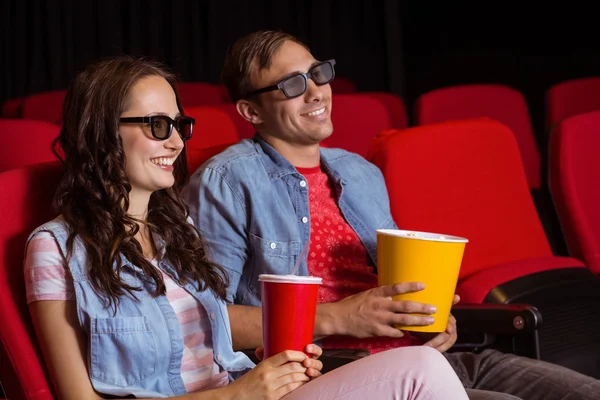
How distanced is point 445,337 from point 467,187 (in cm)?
70

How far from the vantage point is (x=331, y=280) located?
2.12 meters

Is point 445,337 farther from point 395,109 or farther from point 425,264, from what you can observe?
point 395,109

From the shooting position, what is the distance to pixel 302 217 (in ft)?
6.93

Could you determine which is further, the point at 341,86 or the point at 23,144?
the point at 341,86

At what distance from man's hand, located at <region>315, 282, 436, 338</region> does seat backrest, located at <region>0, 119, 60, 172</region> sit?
946mm

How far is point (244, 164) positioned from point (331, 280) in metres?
0.32

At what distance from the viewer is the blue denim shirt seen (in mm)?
2045

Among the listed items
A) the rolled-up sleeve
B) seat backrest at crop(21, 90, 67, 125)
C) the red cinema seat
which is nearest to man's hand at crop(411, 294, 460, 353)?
the red cinema seat

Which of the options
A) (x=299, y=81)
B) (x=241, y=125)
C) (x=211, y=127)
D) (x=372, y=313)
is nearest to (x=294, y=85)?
(x=299, y=81)

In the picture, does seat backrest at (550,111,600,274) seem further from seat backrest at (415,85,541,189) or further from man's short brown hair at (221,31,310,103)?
seat backrest at (415,85,541,189)

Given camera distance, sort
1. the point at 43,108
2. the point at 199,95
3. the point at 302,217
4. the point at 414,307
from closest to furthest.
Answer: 1. the point at 414,307
2. the point at 302,217
3. the point at 43,108
4. the point at 199,95

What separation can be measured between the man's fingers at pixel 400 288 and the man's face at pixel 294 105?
20.0 inches

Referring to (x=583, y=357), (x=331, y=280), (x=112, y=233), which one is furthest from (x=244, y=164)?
(x=583, y=357)

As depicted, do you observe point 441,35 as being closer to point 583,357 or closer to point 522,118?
point 522,118
